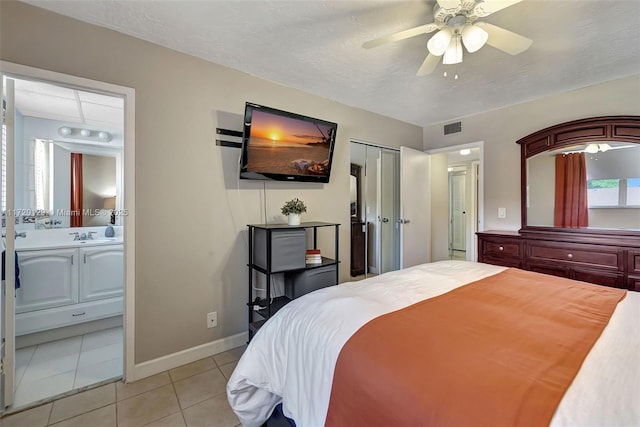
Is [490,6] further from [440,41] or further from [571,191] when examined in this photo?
[571,191]

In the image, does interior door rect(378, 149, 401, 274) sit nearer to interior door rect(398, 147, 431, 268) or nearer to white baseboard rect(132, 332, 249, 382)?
interior door rect(398, 147, 431, 268)

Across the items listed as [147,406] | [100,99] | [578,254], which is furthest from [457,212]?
[100,99]

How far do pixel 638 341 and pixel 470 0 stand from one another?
5.39 feet

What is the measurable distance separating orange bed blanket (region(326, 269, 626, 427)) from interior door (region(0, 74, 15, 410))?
2.03 meters

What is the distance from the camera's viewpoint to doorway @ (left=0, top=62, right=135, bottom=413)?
1.75 metres

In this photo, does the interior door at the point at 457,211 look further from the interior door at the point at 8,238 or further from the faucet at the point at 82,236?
the interior door at the point at 8,238

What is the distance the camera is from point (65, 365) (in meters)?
2.18

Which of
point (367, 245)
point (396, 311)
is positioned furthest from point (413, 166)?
point (396, 311)

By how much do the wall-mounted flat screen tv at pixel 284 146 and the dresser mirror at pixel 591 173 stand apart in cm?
225

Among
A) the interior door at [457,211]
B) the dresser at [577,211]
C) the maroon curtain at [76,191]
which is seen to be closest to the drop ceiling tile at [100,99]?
the maroon curtain at [76,191]

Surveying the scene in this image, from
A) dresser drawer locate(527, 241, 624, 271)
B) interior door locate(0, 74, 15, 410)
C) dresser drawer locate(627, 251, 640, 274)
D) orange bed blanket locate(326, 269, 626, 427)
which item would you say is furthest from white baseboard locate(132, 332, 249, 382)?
dresser drawer locate(627, 251, 640, 274)

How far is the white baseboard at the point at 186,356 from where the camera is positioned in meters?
2.01

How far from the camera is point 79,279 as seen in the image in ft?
9.07

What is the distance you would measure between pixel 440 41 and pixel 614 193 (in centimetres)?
241
